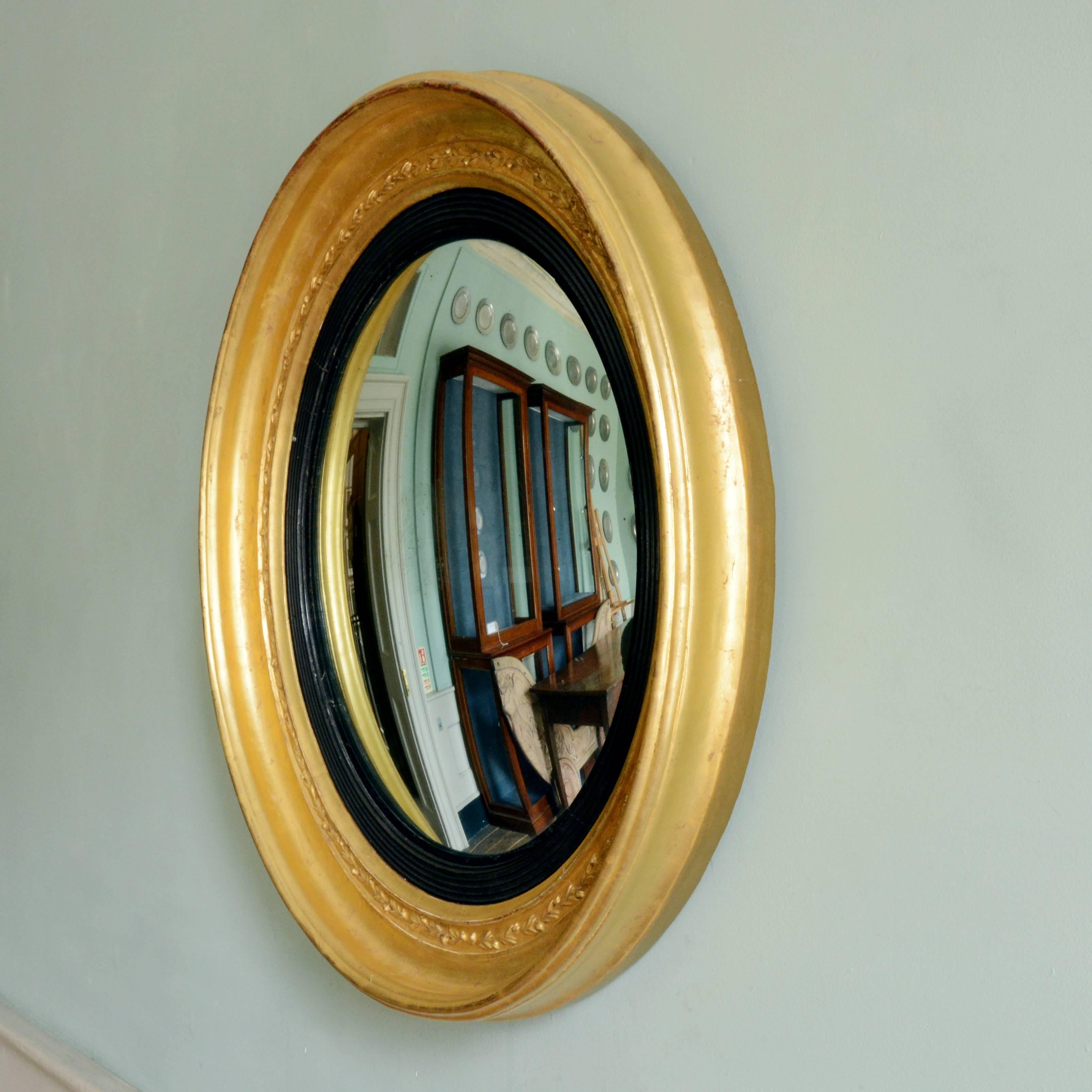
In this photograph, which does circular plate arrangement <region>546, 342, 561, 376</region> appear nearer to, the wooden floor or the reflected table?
the reflected table

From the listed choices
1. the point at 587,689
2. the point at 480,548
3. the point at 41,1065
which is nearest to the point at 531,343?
the point at 480,548

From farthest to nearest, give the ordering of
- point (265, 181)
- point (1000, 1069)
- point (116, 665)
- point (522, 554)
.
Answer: point (116, 665)
point (265, 181)
point (522, 554)
point (1000, 1069)

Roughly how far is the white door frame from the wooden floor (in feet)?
0.13

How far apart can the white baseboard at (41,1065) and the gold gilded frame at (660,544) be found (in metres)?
0.63

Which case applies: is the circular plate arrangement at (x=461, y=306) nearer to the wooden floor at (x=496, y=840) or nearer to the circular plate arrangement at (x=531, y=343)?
the circular plate arrangement at (x=531, y=343)

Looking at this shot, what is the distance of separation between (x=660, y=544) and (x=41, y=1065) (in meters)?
1.31

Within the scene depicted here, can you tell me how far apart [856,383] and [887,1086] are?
1.63ft

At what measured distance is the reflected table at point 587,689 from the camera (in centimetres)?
67

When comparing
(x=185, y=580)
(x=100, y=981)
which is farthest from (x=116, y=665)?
(x=100, y=981)

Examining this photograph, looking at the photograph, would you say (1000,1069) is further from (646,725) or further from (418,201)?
(418,201)

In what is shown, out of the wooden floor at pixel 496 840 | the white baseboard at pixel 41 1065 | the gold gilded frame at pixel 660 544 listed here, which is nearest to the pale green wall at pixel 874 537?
the gold gilded frame at pixel 660 544

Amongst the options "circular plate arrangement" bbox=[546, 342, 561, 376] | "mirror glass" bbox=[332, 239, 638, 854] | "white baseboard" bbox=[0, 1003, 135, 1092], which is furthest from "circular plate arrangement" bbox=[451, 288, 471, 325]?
"white baseboard" bbox=[0, 1003, 135, 1092]

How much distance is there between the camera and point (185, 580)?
1.09m

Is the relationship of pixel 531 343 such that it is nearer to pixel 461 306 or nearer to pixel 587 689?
pixel 461 306
